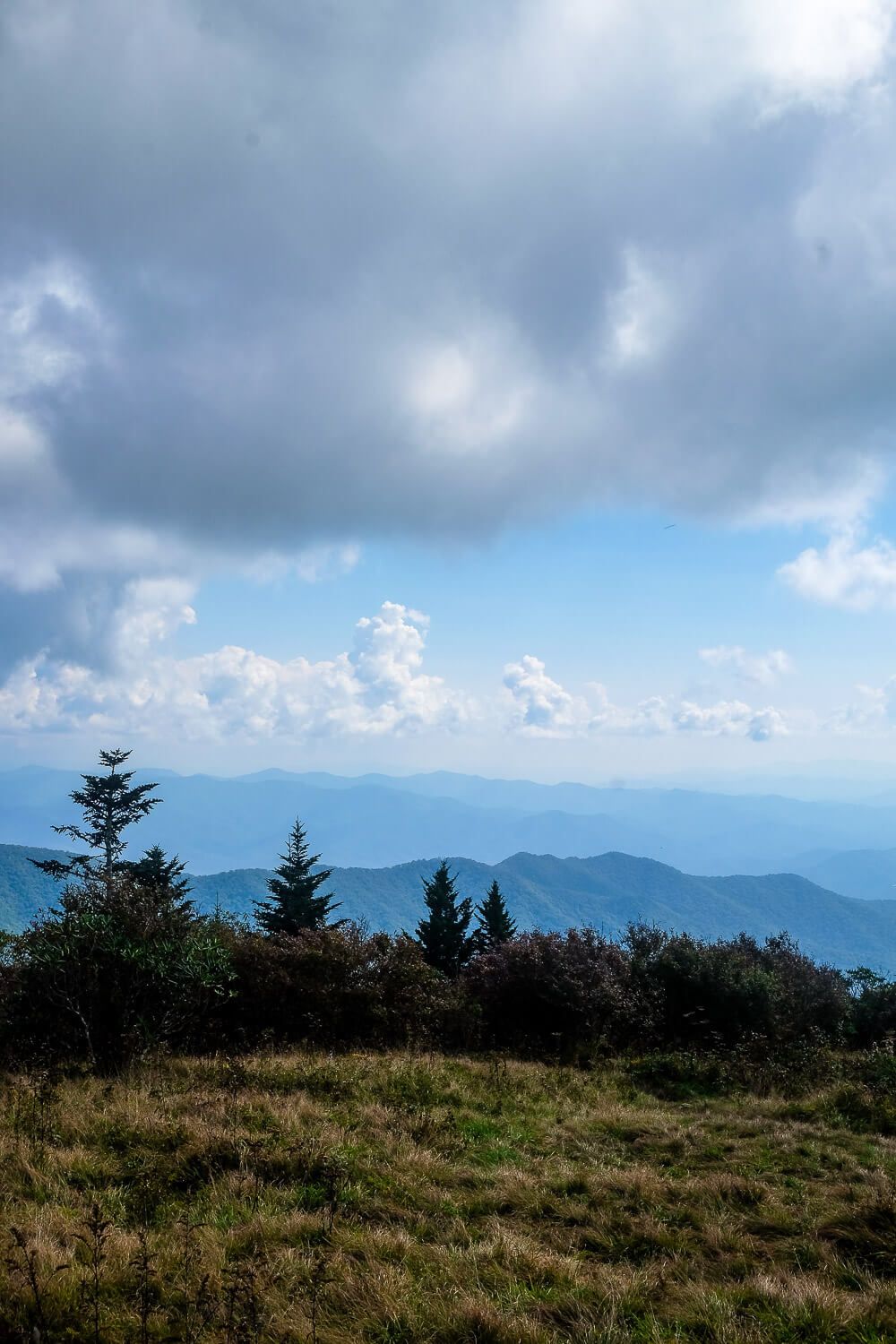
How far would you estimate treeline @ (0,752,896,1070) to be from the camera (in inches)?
437

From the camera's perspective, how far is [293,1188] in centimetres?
641

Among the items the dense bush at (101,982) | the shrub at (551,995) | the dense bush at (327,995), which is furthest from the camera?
the shrub at (551,995)

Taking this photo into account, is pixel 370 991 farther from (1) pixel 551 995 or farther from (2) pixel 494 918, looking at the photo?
(2) pixel 494 918

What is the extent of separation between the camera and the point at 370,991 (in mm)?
15734

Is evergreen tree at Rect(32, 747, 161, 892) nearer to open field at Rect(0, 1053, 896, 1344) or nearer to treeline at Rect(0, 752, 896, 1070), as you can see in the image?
treeline at Rect(0, 752, 896, 1070)

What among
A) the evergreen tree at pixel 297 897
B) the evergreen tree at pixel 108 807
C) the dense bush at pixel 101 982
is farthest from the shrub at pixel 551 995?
the evergreen tree at pixel 108 807

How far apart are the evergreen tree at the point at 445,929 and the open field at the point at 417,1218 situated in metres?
33.1

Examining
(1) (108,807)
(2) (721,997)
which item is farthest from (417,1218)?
(1) (108,807)

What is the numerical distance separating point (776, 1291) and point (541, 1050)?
1252cm

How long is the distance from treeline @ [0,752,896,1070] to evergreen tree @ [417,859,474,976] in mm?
21956

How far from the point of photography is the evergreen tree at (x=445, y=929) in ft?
139

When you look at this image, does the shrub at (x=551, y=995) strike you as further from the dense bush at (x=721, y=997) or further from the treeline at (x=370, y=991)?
the dense bush at (x=721, y=997)

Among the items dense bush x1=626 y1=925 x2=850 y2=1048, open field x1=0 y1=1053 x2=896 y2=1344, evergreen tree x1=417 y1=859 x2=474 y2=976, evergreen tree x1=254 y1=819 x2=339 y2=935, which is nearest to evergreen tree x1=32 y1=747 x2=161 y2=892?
evergreen tree x1=254 y1=819 x2=339 y2=935

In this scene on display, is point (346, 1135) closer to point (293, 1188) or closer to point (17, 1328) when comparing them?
point (293, 1188)
